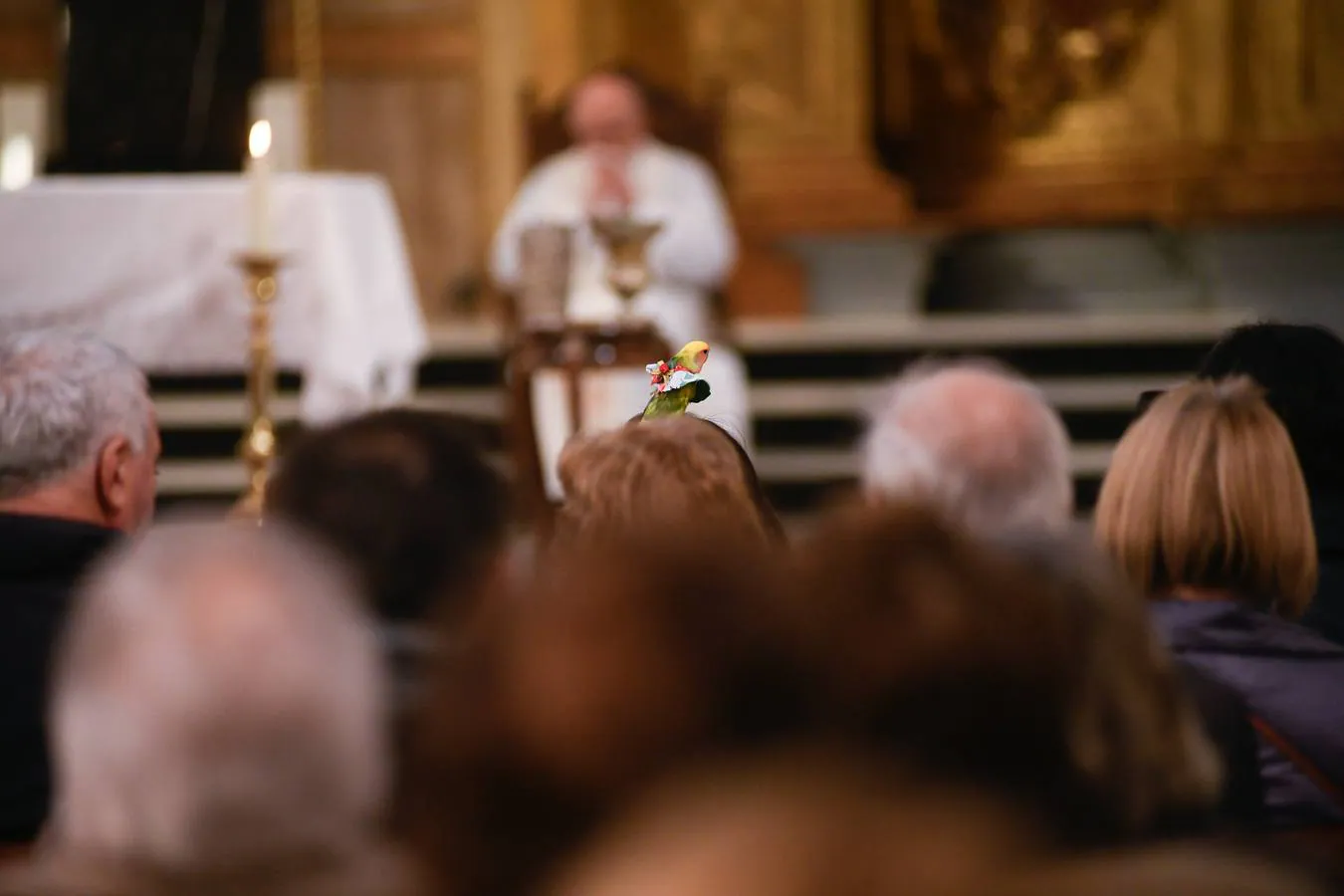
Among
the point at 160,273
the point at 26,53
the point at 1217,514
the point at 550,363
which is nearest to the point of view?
the point at 1217,514

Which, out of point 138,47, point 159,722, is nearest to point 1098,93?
point 138,47

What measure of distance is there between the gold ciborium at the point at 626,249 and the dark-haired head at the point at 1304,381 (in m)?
2.74

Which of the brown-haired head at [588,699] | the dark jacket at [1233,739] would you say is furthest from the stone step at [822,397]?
the brown-haired head at [588,699]

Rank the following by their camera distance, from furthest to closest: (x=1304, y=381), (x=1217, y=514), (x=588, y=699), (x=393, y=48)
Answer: (x=393, y=48)
(x=1304, y=381)
(x=1217, y=514)
(x=588, y=699)

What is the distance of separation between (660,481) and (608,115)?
4.29 metres

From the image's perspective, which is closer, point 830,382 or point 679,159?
point 679,159

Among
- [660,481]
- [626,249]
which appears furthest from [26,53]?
[660,481]

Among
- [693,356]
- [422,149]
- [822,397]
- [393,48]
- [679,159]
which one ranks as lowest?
[822,397]

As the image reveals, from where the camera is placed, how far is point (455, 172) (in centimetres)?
855

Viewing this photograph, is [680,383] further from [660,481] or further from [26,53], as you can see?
[26,53]

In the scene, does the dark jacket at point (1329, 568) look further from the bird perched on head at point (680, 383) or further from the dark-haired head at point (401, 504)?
the dark-haired head at point (401, 504)

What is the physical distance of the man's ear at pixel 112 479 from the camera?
8.47 ft

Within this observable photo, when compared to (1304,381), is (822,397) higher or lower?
lower

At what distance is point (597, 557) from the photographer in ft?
3.18
